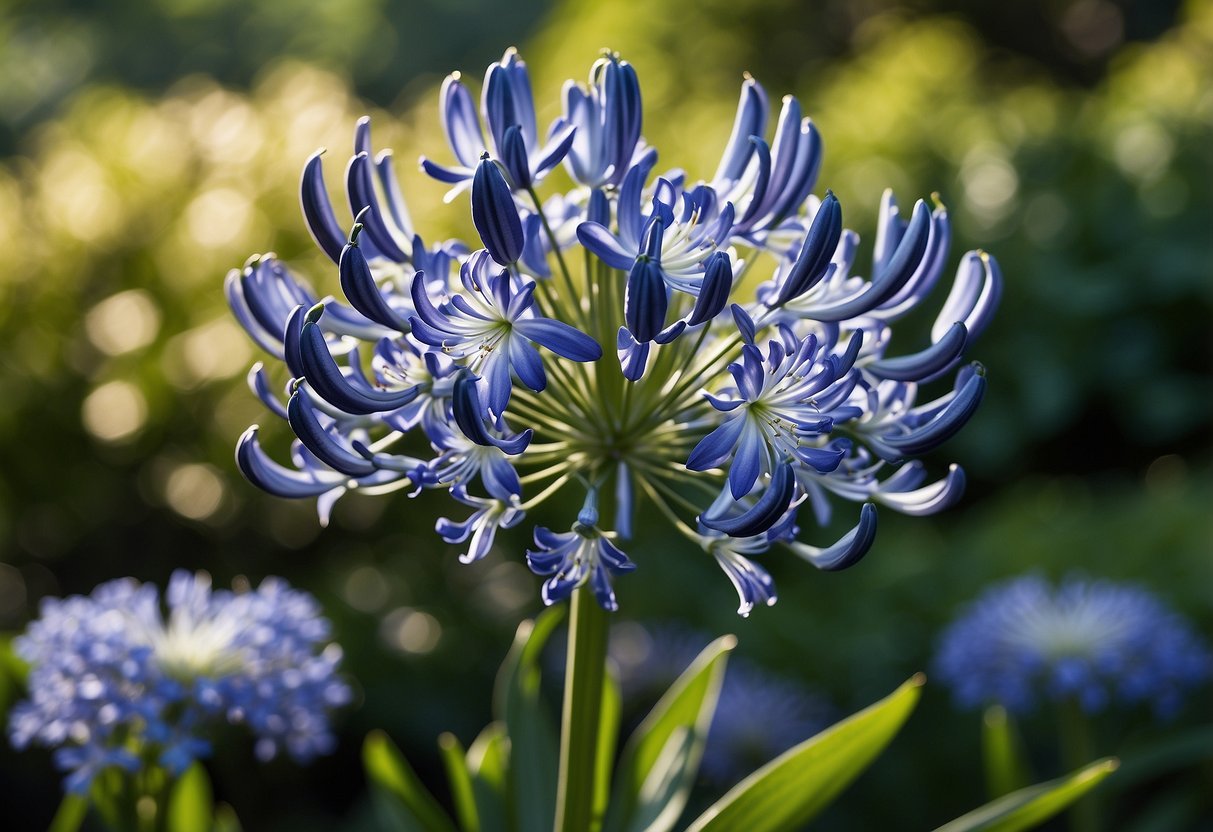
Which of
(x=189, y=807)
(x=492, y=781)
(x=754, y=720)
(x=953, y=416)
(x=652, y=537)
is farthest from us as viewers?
(x=652, y=537)

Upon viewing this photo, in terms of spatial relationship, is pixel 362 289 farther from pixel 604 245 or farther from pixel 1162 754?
pixel 1162 754

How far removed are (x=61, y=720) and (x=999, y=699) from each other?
168 centimetres

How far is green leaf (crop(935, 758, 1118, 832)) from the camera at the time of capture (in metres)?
1.40

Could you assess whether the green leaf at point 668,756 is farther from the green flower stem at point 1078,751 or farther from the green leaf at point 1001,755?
the green flower stem at point 1078,751

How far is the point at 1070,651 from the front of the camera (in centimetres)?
226

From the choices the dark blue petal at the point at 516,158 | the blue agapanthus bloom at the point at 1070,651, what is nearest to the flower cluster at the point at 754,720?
the blue agapanthus bloom at the point at 1070,651

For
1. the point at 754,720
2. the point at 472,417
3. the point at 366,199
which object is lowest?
the point at 754,720

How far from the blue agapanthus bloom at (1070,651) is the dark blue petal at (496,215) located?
1473 mm

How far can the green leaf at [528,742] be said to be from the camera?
5.60ft

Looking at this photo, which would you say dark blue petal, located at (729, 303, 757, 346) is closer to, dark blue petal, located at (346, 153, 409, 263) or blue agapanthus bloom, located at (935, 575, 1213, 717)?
dark blue petal, located at (346, 153, 409, 263)

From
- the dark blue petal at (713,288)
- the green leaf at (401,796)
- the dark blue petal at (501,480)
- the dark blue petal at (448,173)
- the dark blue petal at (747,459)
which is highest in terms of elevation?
the dark blue petal at (448,173)

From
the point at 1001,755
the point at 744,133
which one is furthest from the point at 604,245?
the point at 1001,755

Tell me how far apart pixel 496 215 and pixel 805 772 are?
77 cm

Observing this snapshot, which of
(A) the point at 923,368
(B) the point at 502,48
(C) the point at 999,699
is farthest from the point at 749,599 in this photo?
(B) the point at 502,48
